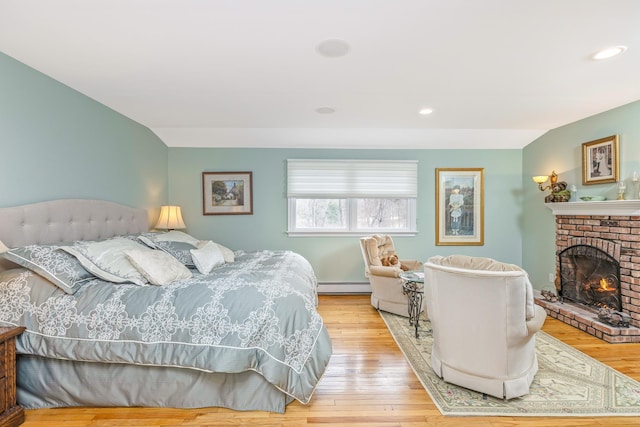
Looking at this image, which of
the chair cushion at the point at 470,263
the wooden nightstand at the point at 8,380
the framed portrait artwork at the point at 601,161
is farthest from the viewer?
the framed portrait artwork at the point at 601,161

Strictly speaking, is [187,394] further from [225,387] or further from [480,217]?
[480,217]

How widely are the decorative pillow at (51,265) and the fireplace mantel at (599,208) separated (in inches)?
189

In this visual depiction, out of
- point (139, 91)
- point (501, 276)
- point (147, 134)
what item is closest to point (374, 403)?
point (501, 276)

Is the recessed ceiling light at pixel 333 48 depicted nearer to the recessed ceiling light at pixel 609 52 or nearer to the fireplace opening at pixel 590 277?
the recessed ceiling light at pixel 609 52

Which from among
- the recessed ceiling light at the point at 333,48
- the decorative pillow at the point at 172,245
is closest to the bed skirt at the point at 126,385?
the decorative pillow at the point at 172,245

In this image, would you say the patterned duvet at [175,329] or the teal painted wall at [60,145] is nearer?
the patterned duvet at [175,329]

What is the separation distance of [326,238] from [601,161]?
3465 millimetres

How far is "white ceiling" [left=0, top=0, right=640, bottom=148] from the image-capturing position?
66.9 inches

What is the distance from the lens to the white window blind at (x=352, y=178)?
4496 millimetres

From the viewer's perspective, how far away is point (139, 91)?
9.25 ft

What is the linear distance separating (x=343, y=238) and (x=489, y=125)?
255 centimetres

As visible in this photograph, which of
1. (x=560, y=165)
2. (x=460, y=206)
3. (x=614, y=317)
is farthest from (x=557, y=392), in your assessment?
(x=560, y=165)

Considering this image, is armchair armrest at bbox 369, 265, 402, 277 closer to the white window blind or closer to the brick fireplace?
the white window blind

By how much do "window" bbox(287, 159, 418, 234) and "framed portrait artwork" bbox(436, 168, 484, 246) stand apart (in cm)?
44
